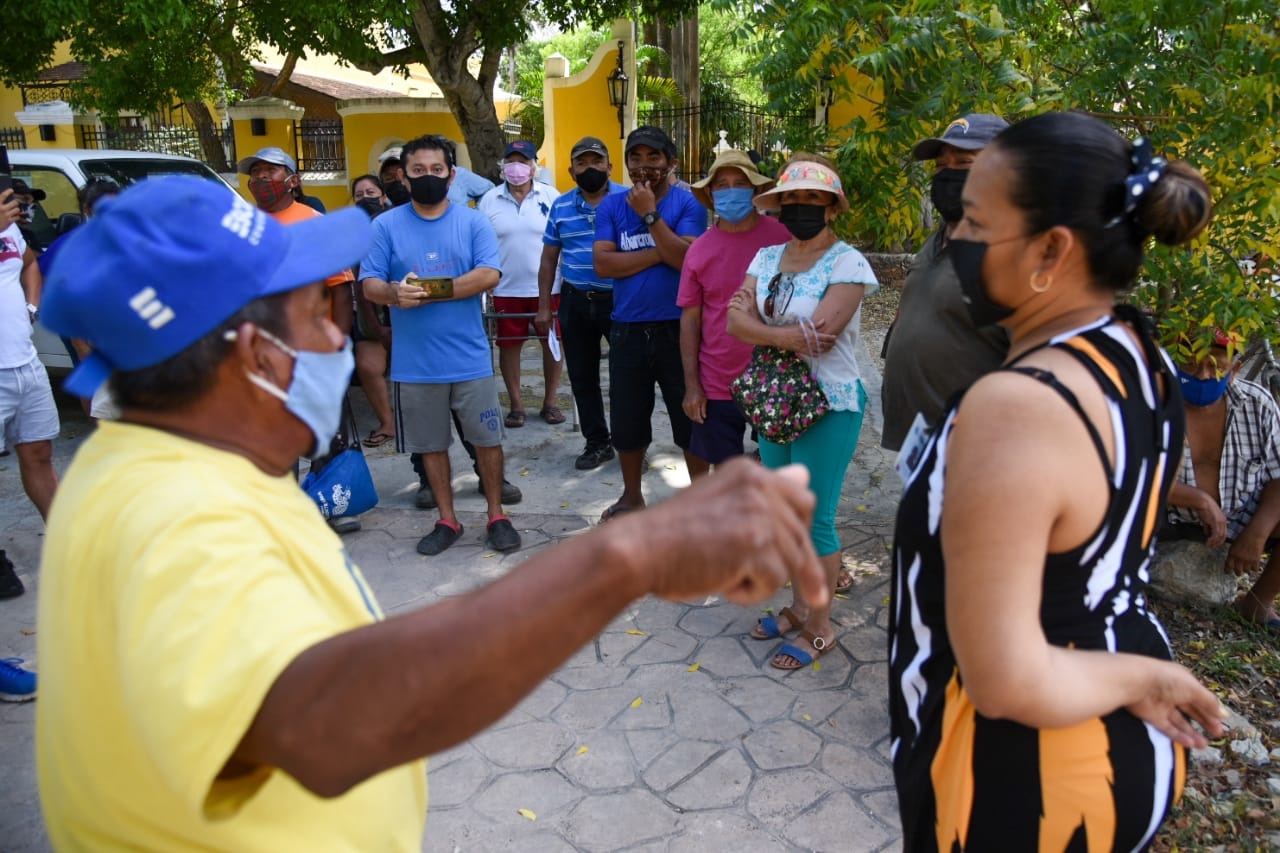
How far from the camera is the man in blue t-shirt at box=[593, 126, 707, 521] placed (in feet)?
16.6

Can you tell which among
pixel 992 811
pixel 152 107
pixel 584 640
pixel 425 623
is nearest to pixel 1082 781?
pixel 992 811

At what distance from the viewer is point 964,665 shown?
1.49 meters

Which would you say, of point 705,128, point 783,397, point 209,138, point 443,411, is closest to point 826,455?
point 783,397

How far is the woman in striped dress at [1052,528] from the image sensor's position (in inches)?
55.7

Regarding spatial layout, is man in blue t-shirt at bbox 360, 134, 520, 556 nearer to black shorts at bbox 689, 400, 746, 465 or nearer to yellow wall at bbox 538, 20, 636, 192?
black shorts at bbox 689, 400, 746, 465

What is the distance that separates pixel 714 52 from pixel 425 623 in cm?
3063

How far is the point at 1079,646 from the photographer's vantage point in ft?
5.24

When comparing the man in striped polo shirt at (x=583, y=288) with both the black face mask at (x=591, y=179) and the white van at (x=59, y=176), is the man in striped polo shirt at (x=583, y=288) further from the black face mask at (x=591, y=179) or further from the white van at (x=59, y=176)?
the white van at (x=59, y=176)

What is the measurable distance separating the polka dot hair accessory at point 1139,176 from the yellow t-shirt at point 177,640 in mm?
1344

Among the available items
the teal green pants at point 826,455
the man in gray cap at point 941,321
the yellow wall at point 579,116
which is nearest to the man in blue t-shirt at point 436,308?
the teal green pants at point 826,455

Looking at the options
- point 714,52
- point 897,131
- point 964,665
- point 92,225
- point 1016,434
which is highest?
point 714,52

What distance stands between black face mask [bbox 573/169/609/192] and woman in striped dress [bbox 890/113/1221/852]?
450 cm

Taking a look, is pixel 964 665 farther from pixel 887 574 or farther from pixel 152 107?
pixel 152 107

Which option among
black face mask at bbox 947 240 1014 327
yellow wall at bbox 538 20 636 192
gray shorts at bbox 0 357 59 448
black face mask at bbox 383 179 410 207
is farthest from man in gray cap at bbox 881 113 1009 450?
yellow wall at bbox 538 20 636 192
